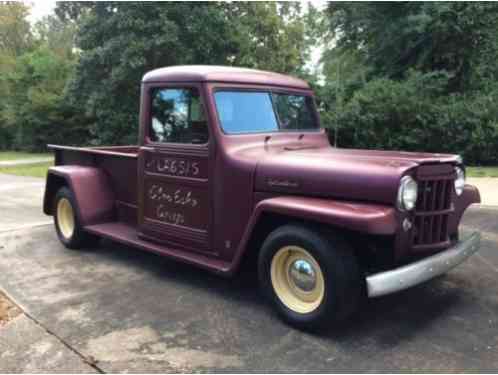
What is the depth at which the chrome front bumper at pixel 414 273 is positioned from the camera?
2943 mm

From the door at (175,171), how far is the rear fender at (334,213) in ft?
2.37

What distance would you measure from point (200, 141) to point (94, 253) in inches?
89.9

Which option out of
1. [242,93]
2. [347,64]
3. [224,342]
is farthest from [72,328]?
[347,64]

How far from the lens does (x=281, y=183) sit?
11.6 feet

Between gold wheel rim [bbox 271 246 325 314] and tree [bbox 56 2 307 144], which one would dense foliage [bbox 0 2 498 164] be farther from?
gold wheel rim [bbox 271 246 325 314]

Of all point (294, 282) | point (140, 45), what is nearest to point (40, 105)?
point (140, 45)

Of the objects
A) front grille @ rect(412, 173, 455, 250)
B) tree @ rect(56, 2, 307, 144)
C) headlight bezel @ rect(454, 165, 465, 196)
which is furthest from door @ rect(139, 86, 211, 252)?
tree @ rect(56, 2, 307, 144)

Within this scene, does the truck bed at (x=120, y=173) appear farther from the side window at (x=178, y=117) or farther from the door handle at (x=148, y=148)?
the side window at (x=178, y=117)

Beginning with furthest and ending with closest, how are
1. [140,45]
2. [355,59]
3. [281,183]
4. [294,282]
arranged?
[355,59] → [140,45] → [281,183] → [294,282]

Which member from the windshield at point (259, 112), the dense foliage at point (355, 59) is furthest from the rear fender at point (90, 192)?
the dense foliage at point (355, 59)

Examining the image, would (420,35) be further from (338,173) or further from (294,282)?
(294,282)

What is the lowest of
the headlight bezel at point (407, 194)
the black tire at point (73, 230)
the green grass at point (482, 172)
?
the black tire at point (73, 230)

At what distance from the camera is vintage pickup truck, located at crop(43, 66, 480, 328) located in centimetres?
312

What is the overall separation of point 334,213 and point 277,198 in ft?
1.85
